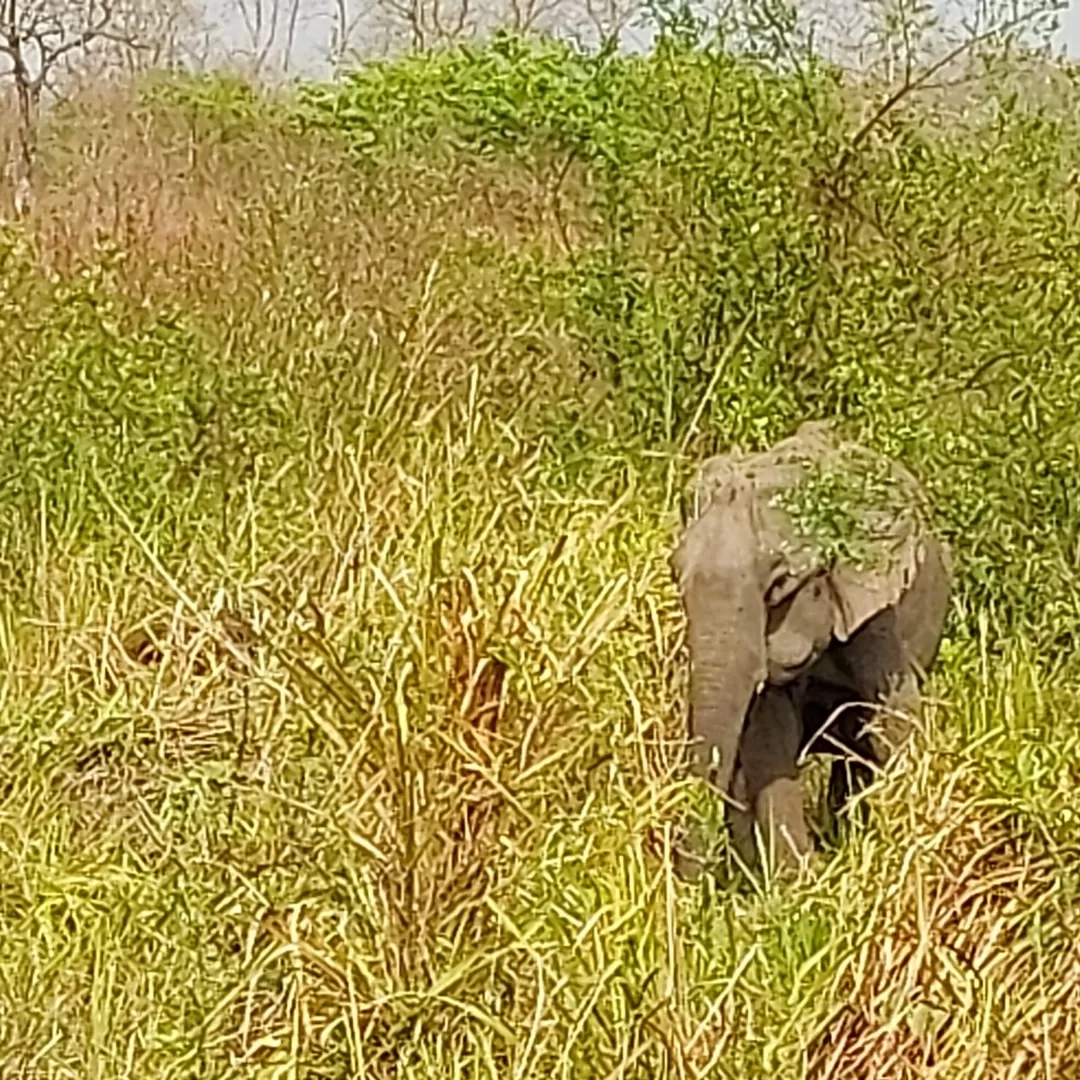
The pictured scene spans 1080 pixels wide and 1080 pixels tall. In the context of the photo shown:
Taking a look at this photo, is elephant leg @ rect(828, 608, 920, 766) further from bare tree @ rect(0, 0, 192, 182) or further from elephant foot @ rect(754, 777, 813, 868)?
bare tree @ rect(0, 0, 192, 182)

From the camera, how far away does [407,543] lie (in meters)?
2.65

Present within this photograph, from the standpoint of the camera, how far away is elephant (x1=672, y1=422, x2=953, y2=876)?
262cm

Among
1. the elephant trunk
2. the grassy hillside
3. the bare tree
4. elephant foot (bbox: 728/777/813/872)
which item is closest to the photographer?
the grassy hillside

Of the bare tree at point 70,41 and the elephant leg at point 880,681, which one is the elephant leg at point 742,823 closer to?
the elephant leg at point 880,681

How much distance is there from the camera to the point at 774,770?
279 centimetres

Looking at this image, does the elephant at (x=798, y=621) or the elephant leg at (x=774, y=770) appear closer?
the elephant at (x=798, y=621)

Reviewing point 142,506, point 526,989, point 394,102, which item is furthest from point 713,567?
point 394,102

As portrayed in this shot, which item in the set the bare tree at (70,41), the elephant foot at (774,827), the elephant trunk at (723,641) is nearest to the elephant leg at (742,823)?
the elephant foot at (774,827)

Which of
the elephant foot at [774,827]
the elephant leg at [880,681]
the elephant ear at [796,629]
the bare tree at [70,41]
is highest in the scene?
the bare tree at [70,41]

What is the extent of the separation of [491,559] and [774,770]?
1.76 feet

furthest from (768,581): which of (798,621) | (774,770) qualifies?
(774,770)

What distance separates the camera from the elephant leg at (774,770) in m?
2.77

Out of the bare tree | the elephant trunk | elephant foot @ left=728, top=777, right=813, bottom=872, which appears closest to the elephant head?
the elephant trunk

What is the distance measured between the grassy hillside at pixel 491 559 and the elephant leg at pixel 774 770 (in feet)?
0.25
